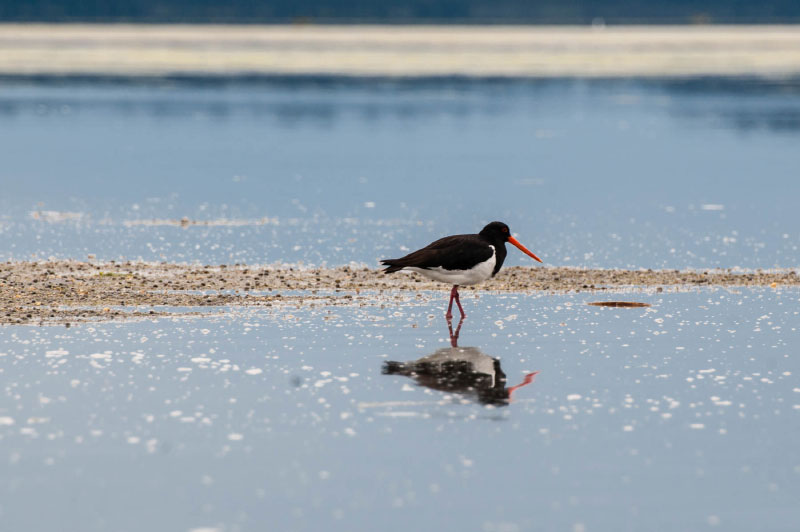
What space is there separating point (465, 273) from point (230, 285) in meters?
3.56

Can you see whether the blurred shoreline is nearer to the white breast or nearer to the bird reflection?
the white breast

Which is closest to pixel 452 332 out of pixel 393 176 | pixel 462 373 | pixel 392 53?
pixel 462 373

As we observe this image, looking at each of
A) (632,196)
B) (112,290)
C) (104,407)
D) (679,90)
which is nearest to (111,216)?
(112,290)

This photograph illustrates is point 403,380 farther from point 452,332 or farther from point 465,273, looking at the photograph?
point 465,273

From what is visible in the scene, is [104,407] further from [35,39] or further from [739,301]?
[35,39]

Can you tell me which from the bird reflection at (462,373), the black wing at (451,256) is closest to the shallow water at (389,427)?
the bird reflection at (462,373)

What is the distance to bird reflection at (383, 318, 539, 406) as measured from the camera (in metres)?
11.5

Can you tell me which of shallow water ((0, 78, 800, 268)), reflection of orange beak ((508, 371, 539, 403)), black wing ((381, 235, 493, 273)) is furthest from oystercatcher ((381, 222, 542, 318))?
shallow water ((0, 78, 800, 268))

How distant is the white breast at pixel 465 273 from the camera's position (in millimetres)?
14867

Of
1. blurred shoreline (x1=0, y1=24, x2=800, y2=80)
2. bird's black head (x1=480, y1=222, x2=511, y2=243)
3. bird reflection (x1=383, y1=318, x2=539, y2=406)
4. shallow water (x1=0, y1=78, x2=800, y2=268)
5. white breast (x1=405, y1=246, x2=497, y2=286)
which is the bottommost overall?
blurred shoreline (x1=0, y1=24, x2=800, y2=80)

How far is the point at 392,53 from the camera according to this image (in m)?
118

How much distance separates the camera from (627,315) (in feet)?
49.9

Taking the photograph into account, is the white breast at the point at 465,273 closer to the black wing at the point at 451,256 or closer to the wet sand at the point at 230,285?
the black wing at the point at 451,256

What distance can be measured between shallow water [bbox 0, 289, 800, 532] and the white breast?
1.56 ft
